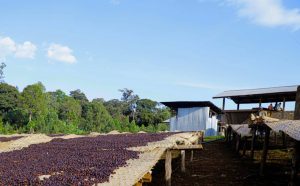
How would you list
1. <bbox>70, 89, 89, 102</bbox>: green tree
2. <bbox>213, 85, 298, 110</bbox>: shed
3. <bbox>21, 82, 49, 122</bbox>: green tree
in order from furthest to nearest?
<bbox>70, 89, 89, 102</bbox>: green tree → <bbox>21, 82, 49, 122</bbox>: green tree → <bbox>213, 85, 298, 110</bbox>: shed

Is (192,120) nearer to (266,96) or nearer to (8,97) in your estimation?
(266,96)

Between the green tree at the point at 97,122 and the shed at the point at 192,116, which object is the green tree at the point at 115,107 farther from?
the shed at the point at 192,116

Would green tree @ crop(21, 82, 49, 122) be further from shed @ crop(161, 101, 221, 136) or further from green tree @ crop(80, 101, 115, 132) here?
shed @ crop(161, 101, 221, 136)

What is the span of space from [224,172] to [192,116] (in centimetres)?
1840

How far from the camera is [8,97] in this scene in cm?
4872

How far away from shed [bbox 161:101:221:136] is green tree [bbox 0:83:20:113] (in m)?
23.2

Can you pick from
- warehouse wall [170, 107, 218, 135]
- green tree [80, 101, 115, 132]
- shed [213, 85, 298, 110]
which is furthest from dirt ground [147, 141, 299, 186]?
green tree [80, 101, 115, 132]

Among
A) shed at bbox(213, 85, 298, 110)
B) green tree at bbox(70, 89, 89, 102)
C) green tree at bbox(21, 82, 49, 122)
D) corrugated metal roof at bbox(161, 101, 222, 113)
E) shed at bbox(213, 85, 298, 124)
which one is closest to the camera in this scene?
shed at bbox(213, 85, 298, 124)

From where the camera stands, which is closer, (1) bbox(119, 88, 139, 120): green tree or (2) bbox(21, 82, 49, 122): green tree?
(2) bbox(21, 82, 49, 122): green tree

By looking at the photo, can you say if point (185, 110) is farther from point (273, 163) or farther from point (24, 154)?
point (24, 154)

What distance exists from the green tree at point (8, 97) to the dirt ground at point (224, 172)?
35437 millimetres

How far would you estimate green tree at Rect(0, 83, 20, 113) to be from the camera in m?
48.0

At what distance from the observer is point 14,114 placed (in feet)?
137

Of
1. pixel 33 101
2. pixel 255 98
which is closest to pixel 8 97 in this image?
pixel 33 101
